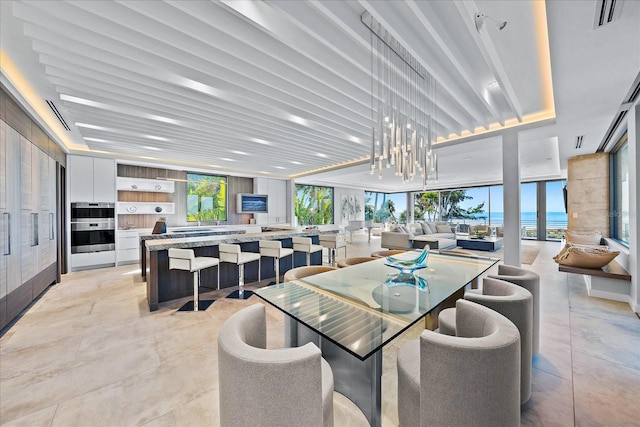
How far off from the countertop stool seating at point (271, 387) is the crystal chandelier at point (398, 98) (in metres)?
2.26

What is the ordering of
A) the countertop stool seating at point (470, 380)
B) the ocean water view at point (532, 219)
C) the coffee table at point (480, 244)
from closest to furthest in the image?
1. the countertop stool seating at point (470, 380)
2. the coffee table at point (480, 244)
3. the ocean water view at point (532, 219)

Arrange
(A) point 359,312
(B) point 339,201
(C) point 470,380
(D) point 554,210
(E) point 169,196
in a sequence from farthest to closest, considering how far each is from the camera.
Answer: (B) point 339,201 < (D) point 554,210 < (E) point 169,196 < (A) point 359,312 < (C) point 470,380

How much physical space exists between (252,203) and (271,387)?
8.05 metres

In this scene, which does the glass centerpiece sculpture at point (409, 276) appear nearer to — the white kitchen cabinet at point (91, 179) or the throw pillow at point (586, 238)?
the throw pillow at point (586, 238)

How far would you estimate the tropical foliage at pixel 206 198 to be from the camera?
24.9 ft

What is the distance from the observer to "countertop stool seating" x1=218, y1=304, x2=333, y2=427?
805 mm

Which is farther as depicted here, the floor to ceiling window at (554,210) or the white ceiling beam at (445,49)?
the floor to ceiling window at (554,210)

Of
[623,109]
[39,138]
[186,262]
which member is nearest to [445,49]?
[623,109]

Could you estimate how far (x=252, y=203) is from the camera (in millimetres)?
8500

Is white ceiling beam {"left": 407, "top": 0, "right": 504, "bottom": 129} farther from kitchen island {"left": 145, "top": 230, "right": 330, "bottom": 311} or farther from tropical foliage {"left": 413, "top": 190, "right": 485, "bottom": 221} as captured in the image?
tropical foliage {"left": 413, "top": 190, "right": 485, "bottom": 221}

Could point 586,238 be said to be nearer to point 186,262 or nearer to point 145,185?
point 186,262

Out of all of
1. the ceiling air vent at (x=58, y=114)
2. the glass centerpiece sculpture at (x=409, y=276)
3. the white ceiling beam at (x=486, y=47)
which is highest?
the ceiling air vent at (x=58, y=114)

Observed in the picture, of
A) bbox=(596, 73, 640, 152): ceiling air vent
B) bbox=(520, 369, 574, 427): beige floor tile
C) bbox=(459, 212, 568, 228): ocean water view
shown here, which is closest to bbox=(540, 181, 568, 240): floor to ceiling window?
bbox=(459, 212, 568, 228): ocean water view

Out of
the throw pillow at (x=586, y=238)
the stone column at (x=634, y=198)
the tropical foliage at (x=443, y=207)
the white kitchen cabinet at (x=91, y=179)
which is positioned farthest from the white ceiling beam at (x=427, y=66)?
the tropical foliage at (x=443, y=207)
